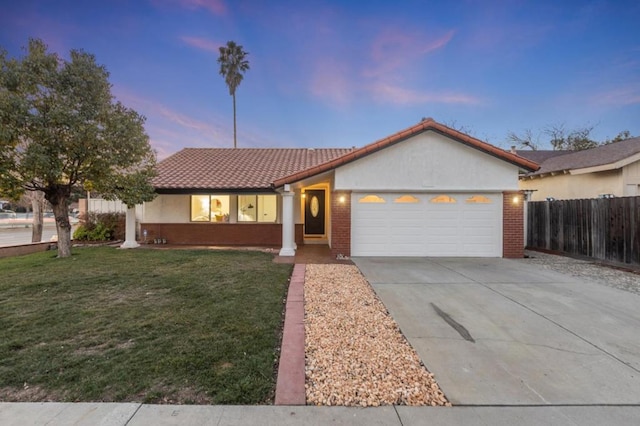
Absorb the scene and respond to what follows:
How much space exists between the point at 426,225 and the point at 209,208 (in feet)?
31.3

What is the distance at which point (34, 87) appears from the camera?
31.1 ft

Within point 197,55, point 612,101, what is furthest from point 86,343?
point 612,101

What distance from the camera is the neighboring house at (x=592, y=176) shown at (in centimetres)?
1259

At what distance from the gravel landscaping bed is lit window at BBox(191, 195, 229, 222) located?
12.0 metres

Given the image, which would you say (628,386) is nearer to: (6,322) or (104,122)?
(6,322)

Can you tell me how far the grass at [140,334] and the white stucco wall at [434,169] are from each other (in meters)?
5.13

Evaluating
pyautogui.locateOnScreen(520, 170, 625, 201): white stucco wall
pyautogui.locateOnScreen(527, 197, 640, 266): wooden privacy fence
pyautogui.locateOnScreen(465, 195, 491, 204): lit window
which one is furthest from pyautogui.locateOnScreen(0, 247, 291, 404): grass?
pyautogui.locateOnScreen(520, 170, 625, 201): white stucco wall

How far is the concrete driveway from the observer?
307 centimetres

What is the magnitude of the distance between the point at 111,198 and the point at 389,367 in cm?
1147

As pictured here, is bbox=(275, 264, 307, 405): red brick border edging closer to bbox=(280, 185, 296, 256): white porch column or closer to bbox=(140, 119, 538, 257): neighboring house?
bbox=(280, 185, 296, 256): white porch column

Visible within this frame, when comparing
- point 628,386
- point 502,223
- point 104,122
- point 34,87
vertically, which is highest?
point 34,87

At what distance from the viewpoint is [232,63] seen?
1234 inches

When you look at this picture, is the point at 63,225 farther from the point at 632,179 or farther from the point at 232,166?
the point at 632,179

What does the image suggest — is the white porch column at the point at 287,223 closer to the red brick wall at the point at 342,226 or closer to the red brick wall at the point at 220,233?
the red brick wall at the point at 342,226
